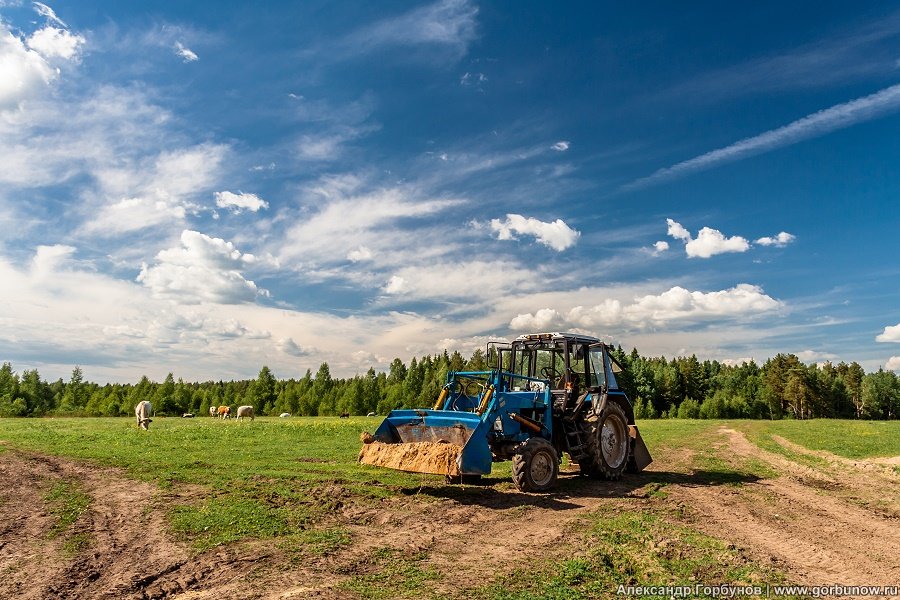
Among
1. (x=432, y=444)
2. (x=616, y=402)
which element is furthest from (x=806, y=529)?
(x=432, y=444)

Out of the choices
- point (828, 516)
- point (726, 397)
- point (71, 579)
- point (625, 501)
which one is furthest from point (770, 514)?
point (726, 397)

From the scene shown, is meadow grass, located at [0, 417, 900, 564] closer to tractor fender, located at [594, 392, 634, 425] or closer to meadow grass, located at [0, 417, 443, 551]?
meadow grass, located at [0, 417, 443, 551]

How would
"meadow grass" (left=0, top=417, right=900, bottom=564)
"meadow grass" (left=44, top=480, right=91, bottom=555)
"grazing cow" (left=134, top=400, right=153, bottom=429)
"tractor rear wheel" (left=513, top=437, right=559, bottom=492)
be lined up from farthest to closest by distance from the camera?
1. "grazing cow" (left=134, top=400, right=153, bottom=429)
2. "tractor rear wheel" (left=513, top=437, right=559, bottom=492)
3. "meadow grass" (left=0, top=417, right=900, bottom=564)
4. "meadow grass" (left=44, top=480, right=91, bottom=555)

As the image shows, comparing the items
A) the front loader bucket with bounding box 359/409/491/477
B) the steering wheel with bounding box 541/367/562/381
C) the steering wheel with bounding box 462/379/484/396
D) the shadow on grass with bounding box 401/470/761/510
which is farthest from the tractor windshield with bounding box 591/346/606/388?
the front loader bucket with bounding box 359/409/491/477

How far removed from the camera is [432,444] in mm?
11242

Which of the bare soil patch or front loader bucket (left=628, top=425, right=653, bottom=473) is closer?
the bare soil patch

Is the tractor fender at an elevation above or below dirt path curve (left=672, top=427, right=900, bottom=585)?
above

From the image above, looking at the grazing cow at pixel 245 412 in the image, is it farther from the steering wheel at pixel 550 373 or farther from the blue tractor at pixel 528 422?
the steering wheel at pixel 550 373

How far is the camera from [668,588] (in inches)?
235

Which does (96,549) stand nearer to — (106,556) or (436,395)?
(106,556)

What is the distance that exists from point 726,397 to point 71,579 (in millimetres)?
99908

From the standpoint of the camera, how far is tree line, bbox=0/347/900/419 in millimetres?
85875

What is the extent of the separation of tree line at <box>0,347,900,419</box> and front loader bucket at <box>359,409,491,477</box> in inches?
2691

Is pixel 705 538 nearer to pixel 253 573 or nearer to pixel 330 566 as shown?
pixel 330 566
